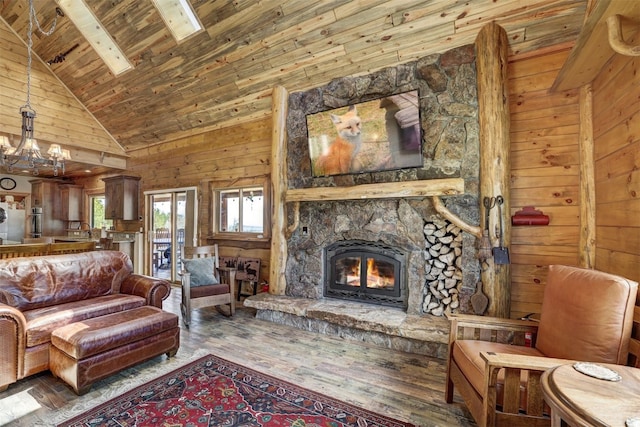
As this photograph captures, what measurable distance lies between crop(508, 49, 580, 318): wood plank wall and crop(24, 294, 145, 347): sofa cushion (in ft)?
13.0

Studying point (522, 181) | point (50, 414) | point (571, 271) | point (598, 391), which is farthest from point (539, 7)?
point (50, 414)

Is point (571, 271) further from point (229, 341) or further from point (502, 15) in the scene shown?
point (229, 341)

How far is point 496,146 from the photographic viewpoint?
2764 millimetres

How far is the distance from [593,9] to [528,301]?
7.99 ft

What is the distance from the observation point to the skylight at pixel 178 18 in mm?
3645

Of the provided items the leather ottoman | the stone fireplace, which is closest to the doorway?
the stone fireplace

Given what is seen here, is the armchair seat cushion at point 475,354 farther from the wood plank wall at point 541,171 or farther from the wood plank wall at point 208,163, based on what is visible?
the wood plank wall at point 208,163

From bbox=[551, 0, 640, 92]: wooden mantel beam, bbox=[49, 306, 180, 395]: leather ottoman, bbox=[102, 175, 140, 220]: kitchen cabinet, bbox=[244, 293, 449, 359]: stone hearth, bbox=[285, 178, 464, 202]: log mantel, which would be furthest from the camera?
bbox=[102, 175, 140, 220]: kitchen cabinet

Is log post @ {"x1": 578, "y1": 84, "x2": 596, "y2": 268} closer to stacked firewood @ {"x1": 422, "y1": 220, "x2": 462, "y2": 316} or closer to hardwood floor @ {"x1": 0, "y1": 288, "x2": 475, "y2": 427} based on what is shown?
stacked firewood @ {"x1": 422, "y1": 220, "x2": 462, "y2": 316}

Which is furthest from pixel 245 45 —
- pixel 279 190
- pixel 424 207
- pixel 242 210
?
pixel 424 207

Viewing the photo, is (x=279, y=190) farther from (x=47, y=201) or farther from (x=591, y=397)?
(x=47, y=201)

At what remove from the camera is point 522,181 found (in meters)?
2.92

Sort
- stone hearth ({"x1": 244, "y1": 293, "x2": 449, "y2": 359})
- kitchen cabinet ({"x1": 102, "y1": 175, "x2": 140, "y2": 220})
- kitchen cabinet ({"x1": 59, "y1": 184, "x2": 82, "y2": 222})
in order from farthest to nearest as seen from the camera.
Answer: kitchen cabinet ({"x1": 59, "y1": 184, "x2": 82, "y2": 222}) → kitchen cabinet ({"x1": 102, "y1": 175, "x2": 140, "y2": 220}) → stone hearth ({"x1": 244, "y1": 293, "x2": 449, "y2": 359})

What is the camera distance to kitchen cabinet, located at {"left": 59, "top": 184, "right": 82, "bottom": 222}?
25.0 ft
